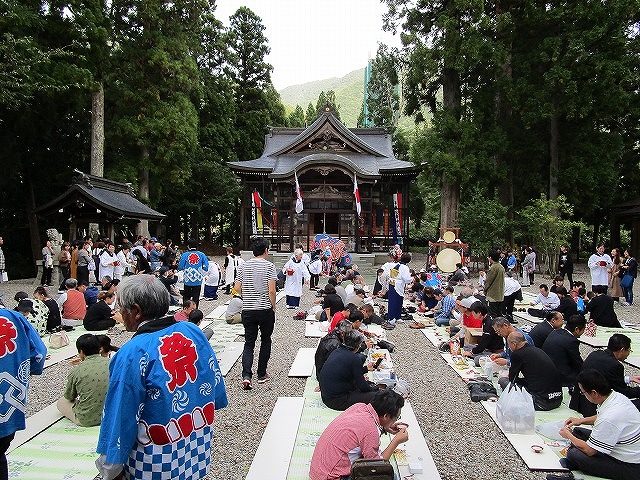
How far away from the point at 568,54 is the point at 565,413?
1772 centimetres

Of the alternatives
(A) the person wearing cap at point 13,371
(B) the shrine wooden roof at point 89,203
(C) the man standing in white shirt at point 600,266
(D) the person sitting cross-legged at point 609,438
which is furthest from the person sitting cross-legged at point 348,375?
(B) the shrine wooden roof at point 89,203

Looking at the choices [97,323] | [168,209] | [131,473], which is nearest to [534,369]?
[131,473]

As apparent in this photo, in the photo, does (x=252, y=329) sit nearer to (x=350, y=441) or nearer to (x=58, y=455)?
(x=58, y=455)

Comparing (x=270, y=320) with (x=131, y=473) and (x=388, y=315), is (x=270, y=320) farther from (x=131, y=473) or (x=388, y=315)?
(x=388, y=315)

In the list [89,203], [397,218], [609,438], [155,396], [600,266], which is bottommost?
[609,438]

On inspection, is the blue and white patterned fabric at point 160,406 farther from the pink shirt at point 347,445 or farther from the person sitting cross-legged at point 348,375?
the person sitting cross-legged at point 348,375

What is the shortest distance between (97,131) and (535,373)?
59.6 ft

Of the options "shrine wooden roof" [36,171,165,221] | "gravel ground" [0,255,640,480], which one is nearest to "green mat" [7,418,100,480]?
"gravel ground" [0,255,640,480]

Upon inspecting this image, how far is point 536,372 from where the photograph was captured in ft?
15.5

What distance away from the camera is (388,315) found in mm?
9641

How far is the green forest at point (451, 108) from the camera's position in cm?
1795

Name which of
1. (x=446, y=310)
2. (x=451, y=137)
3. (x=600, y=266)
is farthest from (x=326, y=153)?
(x=446, y=310)

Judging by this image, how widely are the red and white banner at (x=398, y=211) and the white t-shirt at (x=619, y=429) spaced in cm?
1961

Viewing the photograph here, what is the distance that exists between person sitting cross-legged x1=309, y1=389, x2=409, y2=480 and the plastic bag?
169cm
